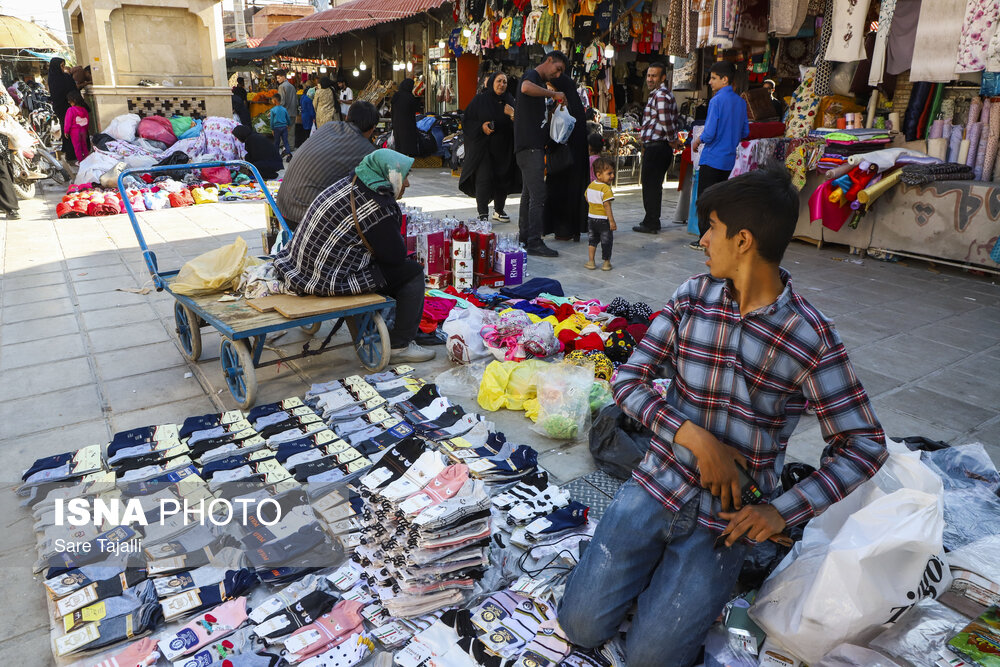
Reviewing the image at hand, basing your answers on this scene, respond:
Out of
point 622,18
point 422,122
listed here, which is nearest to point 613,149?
point 622,18

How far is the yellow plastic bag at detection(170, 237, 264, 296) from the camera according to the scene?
4.24 m

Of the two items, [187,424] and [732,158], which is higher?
[732,158]

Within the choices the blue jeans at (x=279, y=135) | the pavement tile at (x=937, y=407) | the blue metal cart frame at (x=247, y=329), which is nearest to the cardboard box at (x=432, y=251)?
the blue metal cart frame at (x=247, y=329)

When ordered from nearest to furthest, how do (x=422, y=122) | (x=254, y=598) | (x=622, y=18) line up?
(x=254, y=598) < (x=622, y=18) < (x=422, y=122)

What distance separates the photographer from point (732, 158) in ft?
24.0

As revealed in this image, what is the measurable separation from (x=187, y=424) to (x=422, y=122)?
41.3 ft

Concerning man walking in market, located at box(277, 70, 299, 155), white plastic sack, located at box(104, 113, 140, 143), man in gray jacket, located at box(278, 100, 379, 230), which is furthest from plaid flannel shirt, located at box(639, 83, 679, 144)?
man walking in market, located at box(277, 70, 299, 155)

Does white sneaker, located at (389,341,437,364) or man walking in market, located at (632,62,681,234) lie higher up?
man walking in market, located at (632,62,681,234)

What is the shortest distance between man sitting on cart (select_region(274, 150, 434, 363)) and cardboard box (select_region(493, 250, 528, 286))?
6.07 ft

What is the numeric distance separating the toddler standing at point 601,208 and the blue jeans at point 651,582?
466 centimetres

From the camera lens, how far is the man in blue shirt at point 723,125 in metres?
7.12

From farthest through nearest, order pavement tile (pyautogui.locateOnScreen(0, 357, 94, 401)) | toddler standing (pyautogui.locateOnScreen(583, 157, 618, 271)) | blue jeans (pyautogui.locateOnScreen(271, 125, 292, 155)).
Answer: blue jeans (pyautogui.locateOnScreen(271, 125, 292, 155)), toddler standing (pyautogui.locateOnScreen(583, 157, 618, 271)), pavement tile (pyautogui.locateOnScreen(0, 357, 94, 401))

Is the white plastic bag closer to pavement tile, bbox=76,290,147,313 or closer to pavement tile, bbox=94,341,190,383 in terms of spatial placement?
pavement tile, bbox=94,341,190,383

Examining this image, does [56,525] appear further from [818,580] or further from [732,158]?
[732,158]
